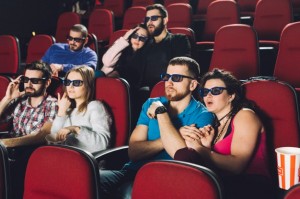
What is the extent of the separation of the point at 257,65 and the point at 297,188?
3.68ft

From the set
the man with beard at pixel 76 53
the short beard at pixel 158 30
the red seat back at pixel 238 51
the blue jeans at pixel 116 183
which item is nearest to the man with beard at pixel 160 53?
the short beard at pixel 158 30

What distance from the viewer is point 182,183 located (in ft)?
2.07

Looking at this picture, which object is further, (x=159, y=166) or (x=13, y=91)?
(x=13, y=91)

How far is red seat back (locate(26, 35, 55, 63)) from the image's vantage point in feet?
7.17

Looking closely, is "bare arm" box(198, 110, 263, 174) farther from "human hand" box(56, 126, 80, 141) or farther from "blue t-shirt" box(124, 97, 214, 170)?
"human hand" box(56, 126, 80, 141)

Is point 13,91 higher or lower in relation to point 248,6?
lower

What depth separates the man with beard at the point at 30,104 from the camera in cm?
138

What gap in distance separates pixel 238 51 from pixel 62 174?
3.53 ft

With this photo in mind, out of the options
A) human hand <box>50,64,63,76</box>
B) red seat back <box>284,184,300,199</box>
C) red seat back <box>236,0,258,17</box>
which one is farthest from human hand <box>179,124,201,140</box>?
red seat back <box>236,0,258,17</box>

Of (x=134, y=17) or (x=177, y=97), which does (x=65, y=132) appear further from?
(x=134, y=17)

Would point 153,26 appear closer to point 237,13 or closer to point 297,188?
point 237,13

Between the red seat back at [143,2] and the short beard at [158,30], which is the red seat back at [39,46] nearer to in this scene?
the short beard at [158,30]

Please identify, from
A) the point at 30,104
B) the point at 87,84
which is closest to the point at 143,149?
the point at 87,84

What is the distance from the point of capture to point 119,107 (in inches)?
47.3
